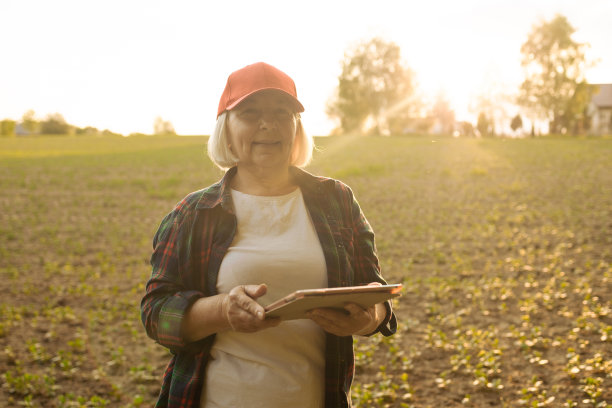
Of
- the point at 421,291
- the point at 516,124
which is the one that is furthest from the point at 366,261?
the point at 516,124

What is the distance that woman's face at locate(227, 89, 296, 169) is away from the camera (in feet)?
7.57

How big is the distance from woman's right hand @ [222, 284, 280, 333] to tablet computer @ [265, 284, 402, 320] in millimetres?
37

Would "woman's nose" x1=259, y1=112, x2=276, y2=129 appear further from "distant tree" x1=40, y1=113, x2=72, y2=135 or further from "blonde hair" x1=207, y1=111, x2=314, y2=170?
"distant tree" x1=40, y1=113, x2=72, y2=135

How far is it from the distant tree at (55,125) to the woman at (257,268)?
65.2 m

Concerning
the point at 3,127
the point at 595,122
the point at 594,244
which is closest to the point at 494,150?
→ the point at 594,244

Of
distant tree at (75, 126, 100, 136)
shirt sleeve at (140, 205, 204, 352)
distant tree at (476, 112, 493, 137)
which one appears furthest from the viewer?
distant tree at (75, 126, 100, 136)

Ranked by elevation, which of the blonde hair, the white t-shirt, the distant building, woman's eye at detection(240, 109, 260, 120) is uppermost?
the distant building

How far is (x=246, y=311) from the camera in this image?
1896 millimetres

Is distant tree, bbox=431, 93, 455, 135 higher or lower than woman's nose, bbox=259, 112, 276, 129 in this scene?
higher

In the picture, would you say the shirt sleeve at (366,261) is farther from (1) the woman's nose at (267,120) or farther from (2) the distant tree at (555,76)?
(2) the distant tree at (555,76)

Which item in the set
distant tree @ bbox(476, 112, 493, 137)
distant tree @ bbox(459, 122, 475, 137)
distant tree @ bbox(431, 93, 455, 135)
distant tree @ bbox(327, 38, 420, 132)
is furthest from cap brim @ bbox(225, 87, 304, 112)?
distant tree @ bbox(431, 93, 455, 135)

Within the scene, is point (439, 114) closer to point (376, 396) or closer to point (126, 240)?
point (126, 240)

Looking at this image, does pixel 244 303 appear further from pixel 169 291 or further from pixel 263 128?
pixel 263 128

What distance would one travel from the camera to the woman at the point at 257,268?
2.09 m
